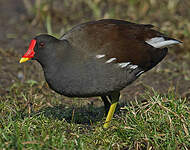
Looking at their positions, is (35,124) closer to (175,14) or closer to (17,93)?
(17,93)

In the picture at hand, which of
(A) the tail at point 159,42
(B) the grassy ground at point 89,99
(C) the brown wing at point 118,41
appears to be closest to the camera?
(B) the grassy ground at point 89,99

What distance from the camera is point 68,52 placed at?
4.20 m

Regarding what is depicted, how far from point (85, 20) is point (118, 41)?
4.30m

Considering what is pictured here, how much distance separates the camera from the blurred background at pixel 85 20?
6422 mm

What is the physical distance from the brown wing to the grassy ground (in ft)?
1.37

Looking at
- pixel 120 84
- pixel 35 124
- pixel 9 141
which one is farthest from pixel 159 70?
pixel 9 141

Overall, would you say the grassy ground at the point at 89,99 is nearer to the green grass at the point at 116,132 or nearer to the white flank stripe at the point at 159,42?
the green grass at the point at 116,132

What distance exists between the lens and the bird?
409 centimetres

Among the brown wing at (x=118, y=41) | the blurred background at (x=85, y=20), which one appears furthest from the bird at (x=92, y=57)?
the blurred background at (x=85, y=20)

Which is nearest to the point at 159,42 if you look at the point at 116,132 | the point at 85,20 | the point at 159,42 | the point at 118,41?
the point at 159,42

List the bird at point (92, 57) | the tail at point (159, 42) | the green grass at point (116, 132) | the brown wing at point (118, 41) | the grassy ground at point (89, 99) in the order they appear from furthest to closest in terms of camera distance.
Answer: the tail at point (159, 42), the brown wing at point (118, 41), the bird at point (92, 57), the grassy ground at point (89, 99), the green grass at point (116, 132)

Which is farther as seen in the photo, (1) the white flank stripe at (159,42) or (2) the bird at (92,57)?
(1) the white flank stripe at (159,42)

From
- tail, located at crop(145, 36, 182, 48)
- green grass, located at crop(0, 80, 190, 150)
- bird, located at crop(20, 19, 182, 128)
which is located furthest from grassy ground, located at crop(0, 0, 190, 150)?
tail, located at crop(145, 36, 182, 48)

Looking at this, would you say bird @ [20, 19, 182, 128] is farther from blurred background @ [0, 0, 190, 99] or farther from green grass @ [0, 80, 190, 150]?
blurred background @ [0, 0, 190, 99]
